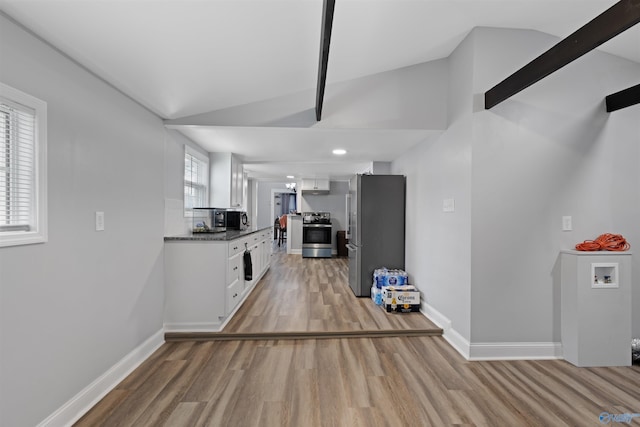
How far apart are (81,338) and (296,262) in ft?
17.6

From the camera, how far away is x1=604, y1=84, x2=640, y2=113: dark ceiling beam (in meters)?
2.34

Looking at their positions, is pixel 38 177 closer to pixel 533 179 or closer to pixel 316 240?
pixel 533 179

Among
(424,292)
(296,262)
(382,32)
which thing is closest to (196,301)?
(424,292)

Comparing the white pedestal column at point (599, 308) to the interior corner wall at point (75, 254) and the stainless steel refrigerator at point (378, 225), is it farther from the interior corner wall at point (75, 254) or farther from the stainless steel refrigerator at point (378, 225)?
the interior corner wall at point (75, 254)

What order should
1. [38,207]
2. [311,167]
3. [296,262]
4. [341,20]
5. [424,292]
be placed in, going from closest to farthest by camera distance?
[38,207] < [341,20] < [424,292] < [311,167] < [296,262]

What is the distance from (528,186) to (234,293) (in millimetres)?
3002

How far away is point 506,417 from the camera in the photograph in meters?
1.81

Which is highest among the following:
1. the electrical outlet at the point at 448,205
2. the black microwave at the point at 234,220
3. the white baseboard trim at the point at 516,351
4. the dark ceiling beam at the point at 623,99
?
the dark ceiling beam at the point at 623,99

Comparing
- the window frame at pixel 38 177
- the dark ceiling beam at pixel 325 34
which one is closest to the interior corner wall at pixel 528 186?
the dark ceiling beam at pixel 325 34

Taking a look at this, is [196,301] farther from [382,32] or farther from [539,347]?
[539,347]

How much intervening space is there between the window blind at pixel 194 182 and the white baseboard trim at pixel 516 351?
3.34 meters

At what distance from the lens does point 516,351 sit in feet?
8.29

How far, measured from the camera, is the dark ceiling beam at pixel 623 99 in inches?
92.2

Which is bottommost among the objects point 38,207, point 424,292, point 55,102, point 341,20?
point 424,292
